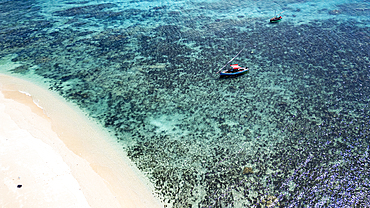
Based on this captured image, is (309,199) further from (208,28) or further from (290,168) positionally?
(208,28)

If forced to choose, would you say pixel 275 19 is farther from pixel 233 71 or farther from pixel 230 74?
pixel 230 74

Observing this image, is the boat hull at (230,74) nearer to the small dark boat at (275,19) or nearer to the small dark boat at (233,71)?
the small dark boat at (233,71)

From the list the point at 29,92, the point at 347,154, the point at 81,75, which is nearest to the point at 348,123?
the point at 347,154

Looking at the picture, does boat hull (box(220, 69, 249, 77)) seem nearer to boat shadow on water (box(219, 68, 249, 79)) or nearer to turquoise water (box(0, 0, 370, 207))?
boat shadow on water (box(219, 68, 249, 79))

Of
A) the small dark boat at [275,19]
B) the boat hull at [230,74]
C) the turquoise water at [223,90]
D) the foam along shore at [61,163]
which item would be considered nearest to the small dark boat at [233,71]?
the boat hull at [230,74]

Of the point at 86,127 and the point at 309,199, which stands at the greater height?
the point at 86,127

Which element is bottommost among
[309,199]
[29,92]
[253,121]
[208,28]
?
[309,199]

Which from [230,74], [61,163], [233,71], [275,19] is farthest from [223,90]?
[275,19]
